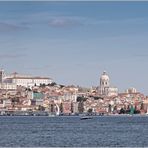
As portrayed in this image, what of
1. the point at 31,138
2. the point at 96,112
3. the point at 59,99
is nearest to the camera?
the point at 31,138

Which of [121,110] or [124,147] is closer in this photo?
[124,147]

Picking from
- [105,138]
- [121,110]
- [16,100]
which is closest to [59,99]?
[16,100]

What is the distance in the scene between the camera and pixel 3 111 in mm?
184750

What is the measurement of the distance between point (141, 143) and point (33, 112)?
142m

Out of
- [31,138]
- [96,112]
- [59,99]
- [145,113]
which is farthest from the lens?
[59,99]

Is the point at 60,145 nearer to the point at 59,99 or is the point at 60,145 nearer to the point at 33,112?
the point at 33,112

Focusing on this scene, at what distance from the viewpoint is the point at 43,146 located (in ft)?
124

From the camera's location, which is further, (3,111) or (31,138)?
(3,111)

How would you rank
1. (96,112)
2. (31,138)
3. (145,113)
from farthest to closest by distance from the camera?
(96,112) < (145,113) < (31,138)

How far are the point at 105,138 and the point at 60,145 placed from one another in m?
6.63

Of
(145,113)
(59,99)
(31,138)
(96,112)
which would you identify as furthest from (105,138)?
(59,99)

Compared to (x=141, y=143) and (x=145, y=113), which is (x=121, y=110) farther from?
(x=141, y=143)

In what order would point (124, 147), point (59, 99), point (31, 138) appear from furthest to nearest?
1. point (59, 99)
2. point (31, 138)
3. point (124, 147)

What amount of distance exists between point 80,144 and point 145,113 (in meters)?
132
